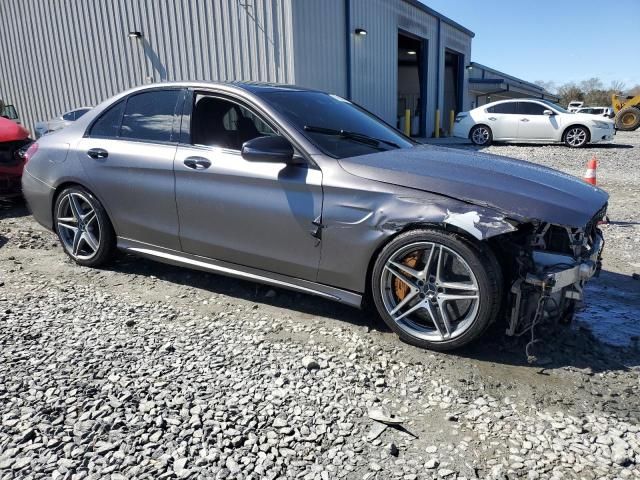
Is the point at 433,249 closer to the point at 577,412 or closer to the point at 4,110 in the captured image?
the point at 577,412

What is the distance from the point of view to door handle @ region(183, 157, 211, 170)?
3486mm

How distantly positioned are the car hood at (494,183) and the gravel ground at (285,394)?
0.85m

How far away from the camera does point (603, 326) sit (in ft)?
10.6

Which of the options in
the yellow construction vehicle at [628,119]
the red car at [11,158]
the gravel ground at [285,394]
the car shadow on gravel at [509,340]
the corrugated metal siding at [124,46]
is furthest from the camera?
the yellow construction vehicle at [628,119]

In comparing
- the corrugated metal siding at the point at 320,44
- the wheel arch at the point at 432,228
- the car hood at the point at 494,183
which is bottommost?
the wheel arch at the point at 432,228

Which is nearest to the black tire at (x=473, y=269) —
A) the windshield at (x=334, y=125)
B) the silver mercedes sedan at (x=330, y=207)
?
the silver mercedes sedan at (x=330, y=207)

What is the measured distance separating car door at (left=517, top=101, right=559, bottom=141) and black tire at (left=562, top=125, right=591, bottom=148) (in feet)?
1.13

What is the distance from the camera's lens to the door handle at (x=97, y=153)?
401cm

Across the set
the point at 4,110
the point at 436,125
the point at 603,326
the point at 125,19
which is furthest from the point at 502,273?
the point at 436,125

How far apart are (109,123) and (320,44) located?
9642 mm

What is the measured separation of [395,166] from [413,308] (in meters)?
0.87

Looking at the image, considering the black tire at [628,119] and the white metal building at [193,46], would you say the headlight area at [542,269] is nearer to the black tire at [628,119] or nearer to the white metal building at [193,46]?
the white metal building at [193,46]

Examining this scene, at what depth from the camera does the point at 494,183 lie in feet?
9.29

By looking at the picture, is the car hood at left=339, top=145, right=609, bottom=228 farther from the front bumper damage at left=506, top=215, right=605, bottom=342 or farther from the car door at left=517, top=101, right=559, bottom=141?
the car door at left=517, top=101, right=559, bottom=141
